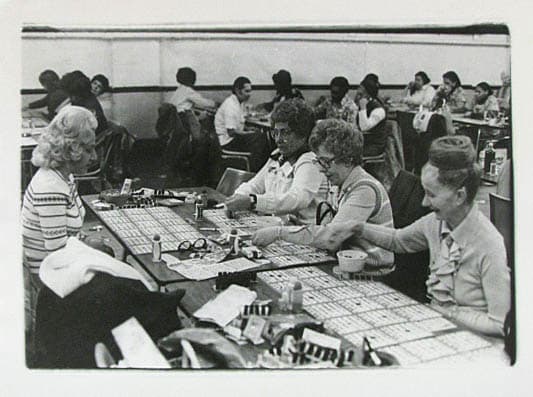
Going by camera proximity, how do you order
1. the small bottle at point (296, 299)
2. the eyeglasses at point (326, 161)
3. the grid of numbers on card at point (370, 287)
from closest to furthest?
the small bottle at point (296, 299)
the grid of numbers on card at point (370, 287)
the eyeglasses at point (326, 161)

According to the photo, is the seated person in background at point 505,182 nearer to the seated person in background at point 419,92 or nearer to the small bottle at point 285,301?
the seated person in background at point 419,92

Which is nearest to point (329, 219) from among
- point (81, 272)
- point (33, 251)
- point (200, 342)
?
point (200, 342)

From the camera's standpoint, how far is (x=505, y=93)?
2.80m

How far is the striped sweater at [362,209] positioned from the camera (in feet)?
9.59

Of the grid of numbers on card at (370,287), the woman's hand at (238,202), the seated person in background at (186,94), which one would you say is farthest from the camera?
the woman's hand at (238,202)

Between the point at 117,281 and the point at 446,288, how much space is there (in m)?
1.32

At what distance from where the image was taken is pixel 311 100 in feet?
9.79


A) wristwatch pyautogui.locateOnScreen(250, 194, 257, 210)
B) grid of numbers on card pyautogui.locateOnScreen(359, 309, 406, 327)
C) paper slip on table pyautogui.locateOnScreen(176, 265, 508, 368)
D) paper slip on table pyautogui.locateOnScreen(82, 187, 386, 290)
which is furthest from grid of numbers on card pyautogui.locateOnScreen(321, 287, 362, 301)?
wristwatch pyautogui.locateOnScreen(250, 194, 257, 210)

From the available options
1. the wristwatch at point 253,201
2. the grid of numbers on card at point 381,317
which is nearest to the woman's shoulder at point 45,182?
the wristwatch at point 253,201

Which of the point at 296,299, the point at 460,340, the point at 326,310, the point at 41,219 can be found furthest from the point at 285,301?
the point at 41,219

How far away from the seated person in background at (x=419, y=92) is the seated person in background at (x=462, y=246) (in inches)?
9.5

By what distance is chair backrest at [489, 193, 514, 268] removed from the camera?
2719mm

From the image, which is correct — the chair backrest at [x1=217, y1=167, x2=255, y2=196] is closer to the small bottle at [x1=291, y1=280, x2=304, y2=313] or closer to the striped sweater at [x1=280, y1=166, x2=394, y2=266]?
the striped sweater at [x1=280, y1=166, x2=394, y2=266]

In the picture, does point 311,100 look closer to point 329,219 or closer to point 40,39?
point 329,219
